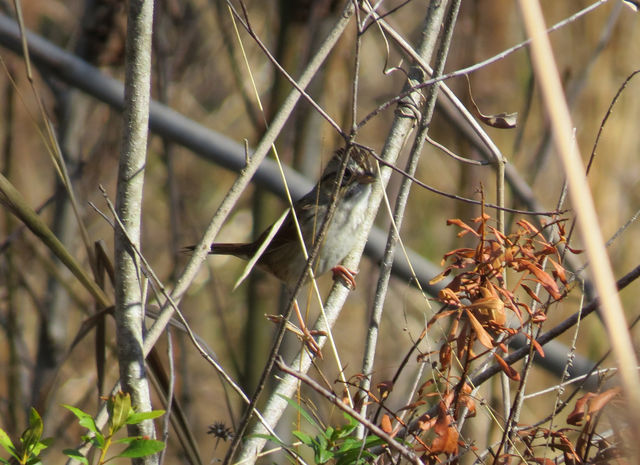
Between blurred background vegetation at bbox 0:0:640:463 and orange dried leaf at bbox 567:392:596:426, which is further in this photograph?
blurred background vegetation at bbox 0:0:640:463

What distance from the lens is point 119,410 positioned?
1.14 metres

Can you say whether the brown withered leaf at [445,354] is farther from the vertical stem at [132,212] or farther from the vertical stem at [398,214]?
the vertical stem at [132,212]

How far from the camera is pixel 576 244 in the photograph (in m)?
3.97

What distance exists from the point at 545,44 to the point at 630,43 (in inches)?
145

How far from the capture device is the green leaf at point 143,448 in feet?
3.61

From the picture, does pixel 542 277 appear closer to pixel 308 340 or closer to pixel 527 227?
→ pixel 527 227

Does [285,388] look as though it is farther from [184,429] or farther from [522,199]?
[522,199]

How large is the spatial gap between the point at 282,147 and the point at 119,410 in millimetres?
2890

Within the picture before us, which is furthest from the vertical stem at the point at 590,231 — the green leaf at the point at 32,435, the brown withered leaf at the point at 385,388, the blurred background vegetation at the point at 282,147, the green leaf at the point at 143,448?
the blurred background vegetation at the point at 282,147

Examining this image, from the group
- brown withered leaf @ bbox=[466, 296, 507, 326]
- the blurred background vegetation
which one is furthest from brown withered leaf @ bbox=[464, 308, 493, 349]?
the blurred background vegetation

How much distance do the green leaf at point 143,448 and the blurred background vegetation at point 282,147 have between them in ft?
5.04

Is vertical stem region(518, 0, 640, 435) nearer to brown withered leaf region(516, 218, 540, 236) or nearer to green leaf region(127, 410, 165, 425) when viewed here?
brown withered leaf region(516, 218, 540, 236)

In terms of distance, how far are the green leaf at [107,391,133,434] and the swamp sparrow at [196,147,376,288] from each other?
1604 mm

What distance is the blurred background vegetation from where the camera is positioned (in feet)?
11.3
